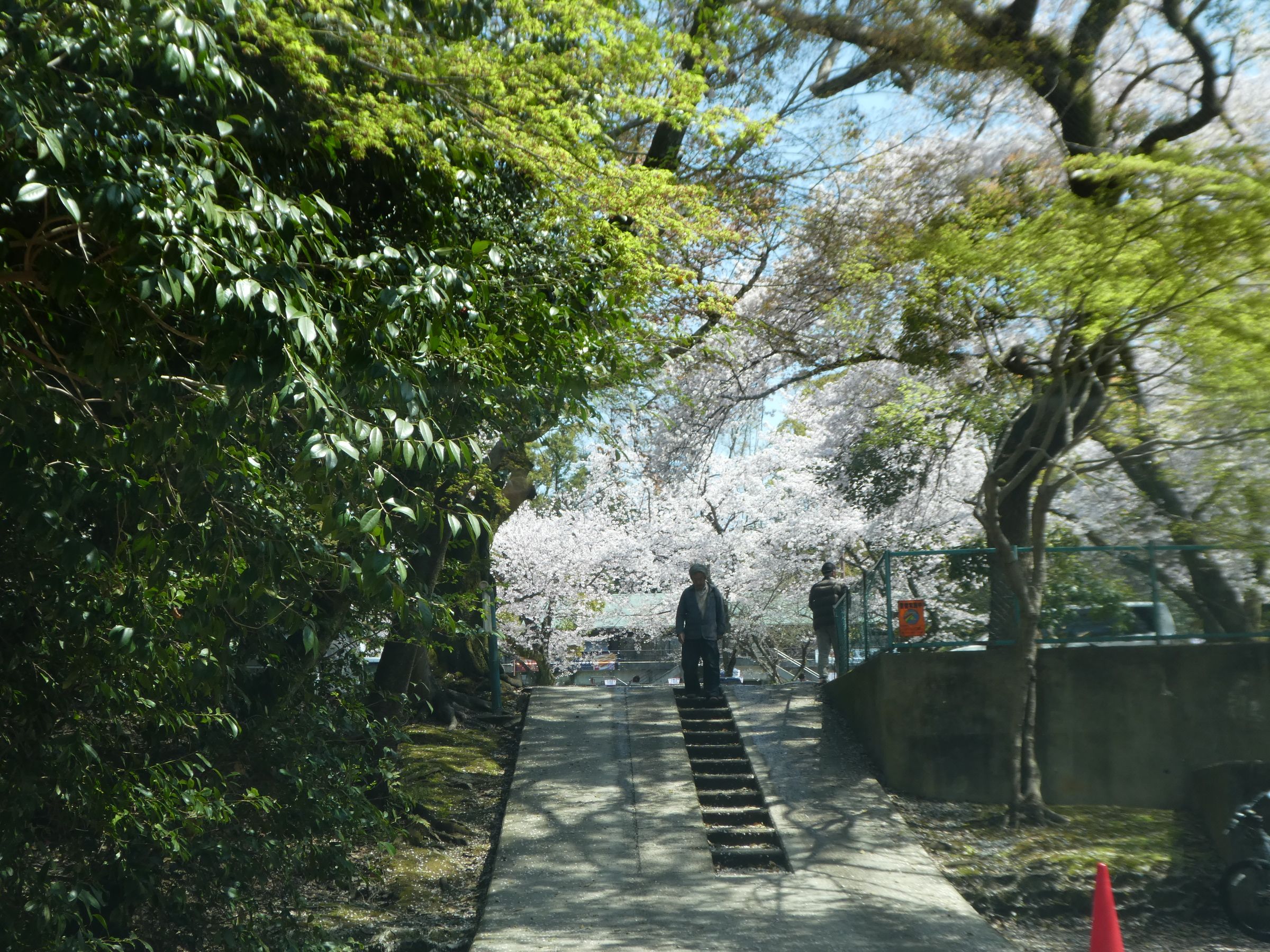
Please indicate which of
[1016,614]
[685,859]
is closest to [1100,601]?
[1016,614]

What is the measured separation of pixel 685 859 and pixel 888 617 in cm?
365

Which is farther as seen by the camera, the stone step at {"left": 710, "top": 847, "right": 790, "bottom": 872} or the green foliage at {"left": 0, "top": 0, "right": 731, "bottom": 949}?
the stone step at {"left": 710, "top": 847, "right": 790, "bottom": 872}

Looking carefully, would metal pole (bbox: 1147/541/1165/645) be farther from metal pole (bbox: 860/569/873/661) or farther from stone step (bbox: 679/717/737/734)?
stone step (bbox: 679/717/737/734)

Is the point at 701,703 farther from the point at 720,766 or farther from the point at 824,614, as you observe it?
the point at 824,614

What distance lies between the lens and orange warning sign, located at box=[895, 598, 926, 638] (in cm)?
1091

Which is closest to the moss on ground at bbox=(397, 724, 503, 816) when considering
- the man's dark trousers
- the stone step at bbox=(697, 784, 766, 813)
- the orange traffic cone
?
the stone step at bbox=(697, 784, 766, 813)

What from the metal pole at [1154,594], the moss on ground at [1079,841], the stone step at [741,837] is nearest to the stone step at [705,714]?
the moss on ground at [1079,841]

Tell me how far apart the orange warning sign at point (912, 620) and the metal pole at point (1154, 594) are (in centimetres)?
215

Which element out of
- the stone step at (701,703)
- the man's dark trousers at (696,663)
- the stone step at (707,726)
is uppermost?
the man's dark trousers at (696,663)

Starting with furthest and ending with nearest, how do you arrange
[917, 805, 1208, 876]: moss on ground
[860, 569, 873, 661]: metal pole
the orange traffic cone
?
[860, 569, 873, 661]: metal pole, [917, 805, 1208, 876]: moss on ground, the orange traffic cone

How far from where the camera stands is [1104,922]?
5.66m

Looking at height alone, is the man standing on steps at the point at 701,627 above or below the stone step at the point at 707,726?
above

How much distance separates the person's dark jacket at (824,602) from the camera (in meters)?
15.1

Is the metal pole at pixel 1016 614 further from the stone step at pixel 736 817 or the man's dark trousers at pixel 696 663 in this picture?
the man's dark trousers at pixel 696 663
